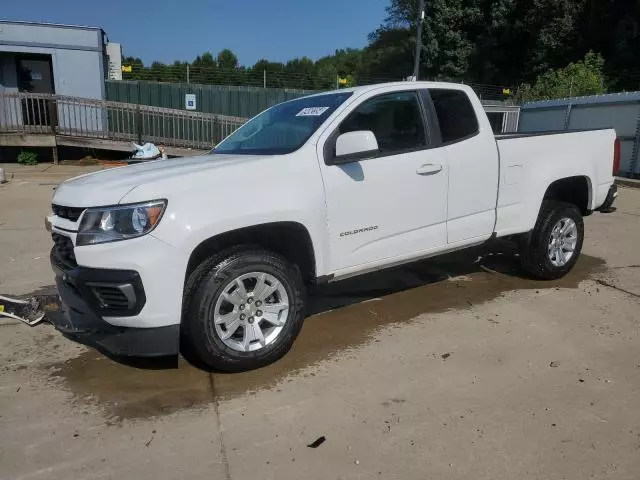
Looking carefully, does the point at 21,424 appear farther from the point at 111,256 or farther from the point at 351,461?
the point at 351,461

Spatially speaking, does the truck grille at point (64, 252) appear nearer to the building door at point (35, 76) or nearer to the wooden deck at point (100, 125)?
the wooden deck at point (100, 125)

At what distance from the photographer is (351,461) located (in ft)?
8.57

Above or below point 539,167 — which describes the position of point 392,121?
above

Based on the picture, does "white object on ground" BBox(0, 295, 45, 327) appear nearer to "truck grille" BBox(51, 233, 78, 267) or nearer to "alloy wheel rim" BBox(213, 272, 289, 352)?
"truck grille" BBox(51, 233, 78, 267)

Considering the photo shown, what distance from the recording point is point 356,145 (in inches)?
139

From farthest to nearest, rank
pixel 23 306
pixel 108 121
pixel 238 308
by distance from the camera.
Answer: pixel 108 121, pixel 23 306, pixel 238 308

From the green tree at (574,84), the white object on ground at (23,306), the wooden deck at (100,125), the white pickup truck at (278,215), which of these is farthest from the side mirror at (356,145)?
the green tree at (574,84)

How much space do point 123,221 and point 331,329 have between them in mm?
1904

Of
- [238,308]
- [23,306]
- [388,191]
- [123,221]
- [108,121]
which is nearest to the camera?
[123,221]

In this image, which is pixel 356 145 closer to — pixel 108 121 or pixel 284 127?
pixel 284 127

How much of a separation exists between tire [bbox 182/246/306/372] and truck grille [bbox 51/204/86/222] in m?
0.77

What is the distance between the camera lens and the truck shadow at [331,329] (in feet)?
10.7

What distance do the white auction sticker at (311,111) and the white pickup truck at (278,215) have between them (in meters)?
0.02

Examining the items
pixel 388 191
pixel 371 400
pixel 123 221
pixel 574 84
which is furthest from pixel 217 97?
pixel 371 400
